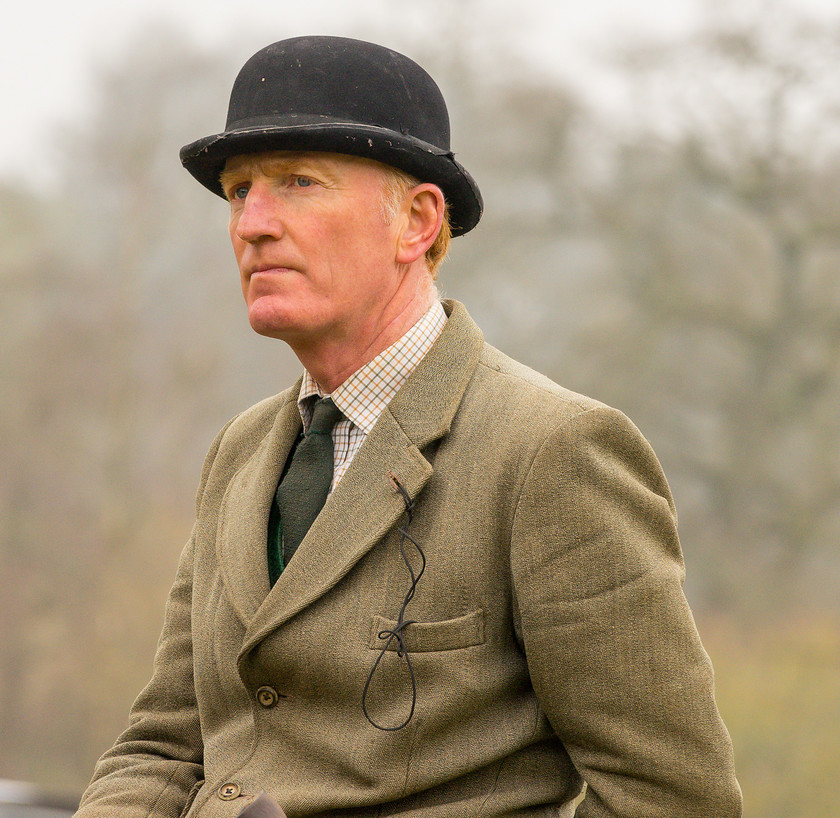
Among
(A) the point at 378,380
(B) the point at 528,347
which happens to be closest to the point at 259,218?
(A) the point at 378,380

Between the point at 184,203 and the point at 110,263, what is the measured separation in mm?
728

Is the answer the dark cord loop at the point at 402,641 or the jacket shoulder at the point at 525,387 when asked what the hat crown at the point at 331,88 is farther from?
the dark cord loop at the point at 402,641

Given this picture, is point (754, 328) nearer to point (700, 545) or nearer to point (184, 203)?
point (700, 545)

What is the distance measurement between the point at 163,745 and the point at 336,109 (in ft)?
3.82

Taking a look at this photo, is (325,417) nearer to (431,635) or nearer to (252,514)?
(252,514)

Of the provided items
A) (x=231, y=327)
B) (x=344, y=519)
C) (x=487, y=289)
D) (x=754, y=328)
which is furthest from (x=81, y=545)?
(x=344, y=519)

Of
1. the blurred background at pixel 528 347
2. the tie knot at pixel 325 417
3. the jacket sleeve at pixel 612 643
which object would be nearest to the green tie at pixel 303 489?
the tie knot at pixel 325 417

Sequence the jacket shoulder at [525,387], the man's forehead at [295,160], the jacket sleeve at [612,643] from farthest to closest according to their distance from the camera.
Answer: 1. the man's forehead at [295,160]
2. the jacket shoulder at [525,387]
3. the jacket sleeve at [612,643]

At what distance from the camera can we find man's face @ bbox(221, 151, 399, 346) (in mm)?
1700

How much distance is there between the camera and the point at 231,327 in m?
7.98

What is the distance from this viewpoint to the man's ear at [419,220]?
1.78 meters

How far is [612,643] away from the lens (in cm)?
149

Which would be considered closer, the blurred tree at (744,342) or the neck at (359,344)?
→ the neck at (359,344)

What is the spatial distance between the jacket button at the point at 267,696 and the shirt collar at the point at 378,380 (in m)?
0.44
